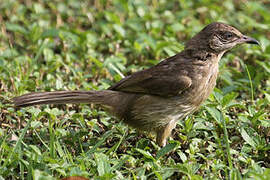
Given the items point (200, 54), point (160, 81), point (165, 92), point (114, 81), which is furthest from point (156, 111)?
point (114, 81)

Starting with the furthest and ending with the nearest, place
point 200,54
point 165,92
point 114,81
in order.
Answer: point 114,81
point 200,54
point 165,92

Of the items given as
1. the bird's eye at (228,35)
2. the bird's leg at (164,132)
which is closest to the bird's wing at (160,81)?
the bird's leg at (164,132)

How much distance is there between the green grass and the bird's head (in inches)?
26.0

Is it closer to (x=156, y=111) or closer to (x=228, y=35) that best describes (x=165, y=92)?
(x=156, y=111)

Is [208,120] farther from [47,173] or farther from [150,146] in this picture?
[47,173]

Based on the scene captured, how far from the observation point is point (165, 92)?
574 cm

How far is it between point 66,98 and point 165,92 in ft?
3.97

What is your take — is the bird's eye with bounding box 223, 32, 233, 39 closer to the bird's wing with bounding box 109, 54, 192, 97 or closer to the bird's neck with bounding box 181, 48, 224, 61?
the bird's neck with bounding box 181, 48, 224, 61

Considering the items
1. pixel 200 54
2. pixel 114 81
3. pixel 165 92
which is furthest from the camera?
pixel 114 81

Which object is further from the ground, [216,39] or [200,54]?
[216,39]

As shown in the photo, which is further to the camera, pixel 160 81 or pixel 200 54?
pixel 200 54

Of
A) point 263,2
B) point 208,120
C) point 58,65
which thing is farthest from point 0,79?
point 263,2

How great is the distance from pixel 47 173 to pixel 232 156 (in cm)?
213

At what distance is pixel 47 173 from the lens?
15.5ft
